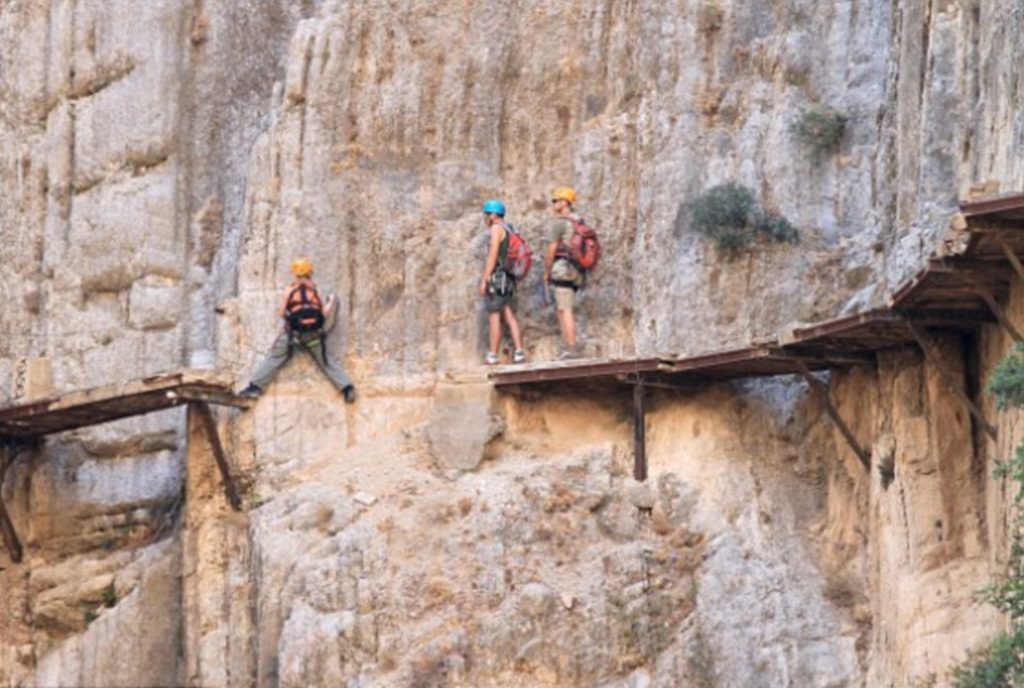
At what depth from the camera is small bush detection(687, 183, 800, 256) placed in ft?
115

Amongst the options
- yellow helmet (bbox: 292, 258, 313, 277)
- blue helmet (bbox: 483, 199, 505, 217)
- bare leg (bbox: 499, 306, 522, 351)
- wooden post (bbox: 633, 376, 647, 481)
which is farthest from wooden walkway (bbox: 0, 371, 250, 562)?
wooden post (bbox: 633, 376, 647, 481)

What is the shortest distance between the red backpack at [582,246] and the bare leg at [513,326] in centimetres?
82

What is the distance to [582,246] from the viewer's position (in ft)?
117

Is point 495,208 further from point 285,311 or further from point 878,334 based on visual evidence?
point 878,334

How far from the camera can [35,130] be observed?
39344mm

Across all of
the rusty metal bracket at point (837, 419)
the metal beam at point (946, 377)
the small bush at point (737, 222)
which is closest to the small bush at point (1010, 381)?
the metal beam at point (946, 377)

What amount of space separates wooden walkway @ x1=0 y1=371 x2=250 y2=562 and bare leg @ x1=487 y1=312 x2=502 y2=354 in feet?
8.37

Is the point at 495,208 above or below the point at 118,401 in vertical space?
above

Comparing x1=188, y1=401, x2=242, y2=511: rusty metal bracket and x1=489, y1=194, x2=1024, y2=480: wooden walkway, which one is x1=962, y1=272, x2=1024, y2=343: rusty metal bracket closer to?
x1=489, y1=194, x2=1024, y2=480: wooden walkway

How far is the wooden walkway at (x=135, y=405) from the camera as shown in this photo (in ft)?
117

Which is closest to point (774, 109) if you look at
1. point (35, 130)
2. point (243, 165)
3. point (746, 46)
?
point (746, 46)

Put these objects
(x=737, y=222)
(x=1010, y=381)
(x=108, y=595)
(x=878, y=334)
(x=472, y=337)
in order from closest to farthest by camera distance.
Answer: (x=1010, y=381), (x=878, y=334), (x=737, y=222), (x=472, y=337), (x=108, y=595)

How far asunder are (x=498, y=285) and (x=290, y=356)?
2257 millimetres

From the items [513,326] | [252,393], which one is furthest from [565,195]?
[252,393]
